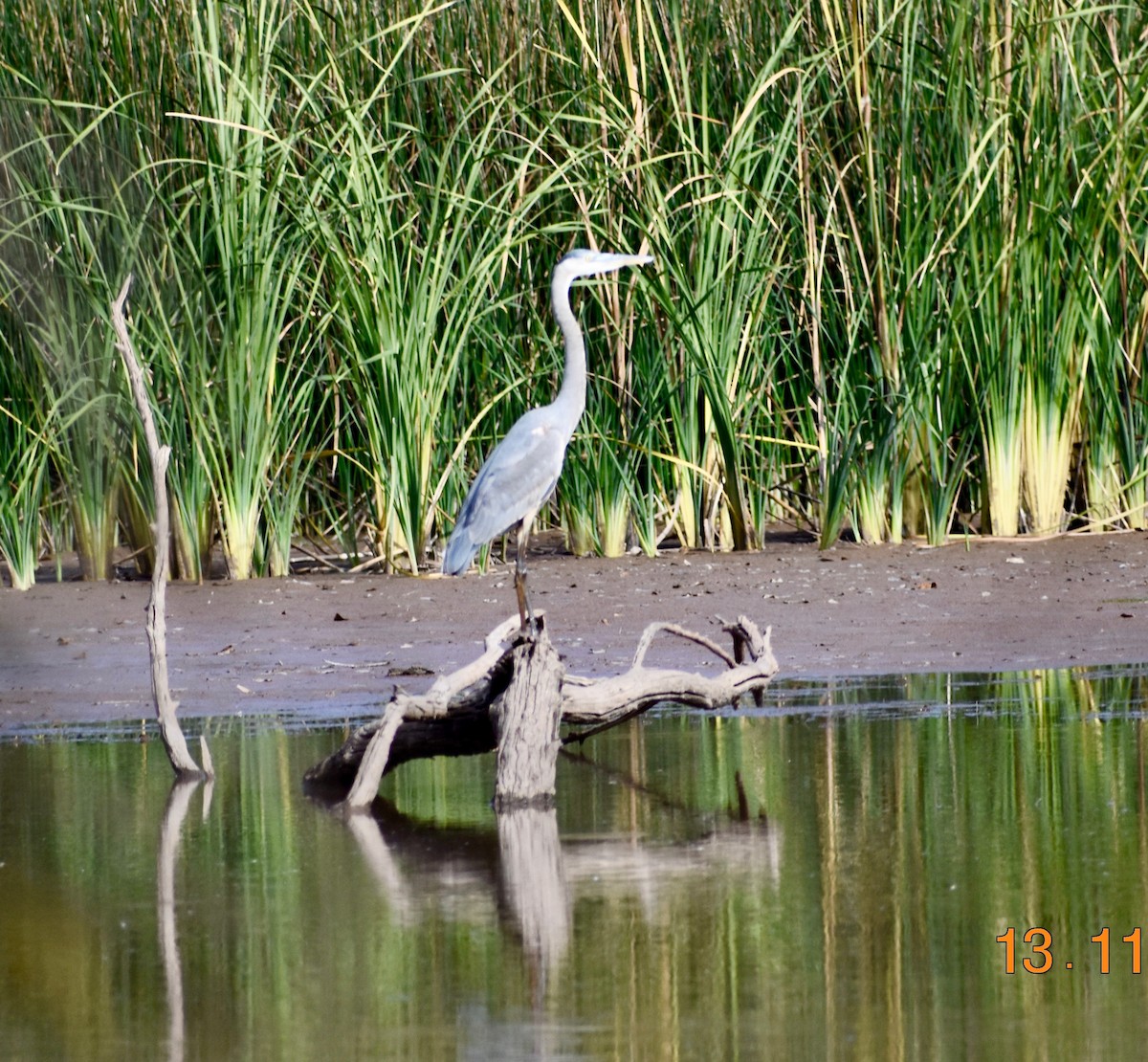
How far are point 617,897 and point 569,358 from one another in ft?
11.3

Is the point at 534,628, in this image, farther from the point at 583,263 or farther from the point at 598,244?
the point at 598,244

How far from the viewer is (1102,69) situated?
9398 mm

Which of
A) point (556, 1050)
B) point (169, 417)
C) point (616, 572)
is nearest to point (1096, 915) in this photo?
point (556, 1050)

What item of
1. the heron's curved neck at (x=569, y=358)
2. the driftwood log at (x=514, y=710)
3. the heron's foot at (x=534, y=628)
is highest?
the heron's curved neck at (x=569, y=358)

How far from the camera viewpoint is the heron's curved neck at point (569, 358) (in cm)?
719

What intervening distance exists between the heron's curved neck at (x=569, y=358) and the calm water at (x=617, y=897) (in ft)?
4.94

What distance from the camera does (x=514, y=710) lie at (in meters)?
4.99

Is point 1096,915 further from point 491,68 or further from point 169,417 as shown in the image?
point 491,68

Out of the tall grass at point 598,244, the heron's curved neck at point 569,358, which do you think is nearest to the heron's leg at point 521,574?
the heron's curved neck at point 569,358

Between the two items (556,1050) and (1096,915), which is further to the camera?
(1096,915)

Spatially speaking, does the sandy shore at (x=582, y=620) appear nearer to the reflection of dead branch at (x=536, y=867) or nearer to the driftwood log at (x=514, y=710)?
the driftwood log at (x=514, y=710)

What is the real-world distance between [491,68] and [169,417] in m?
2.46

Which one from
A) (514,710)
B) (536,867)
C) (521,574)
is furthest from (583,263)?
(536,867)

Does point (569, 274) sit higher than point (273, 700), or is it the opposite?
point (569, 274)
